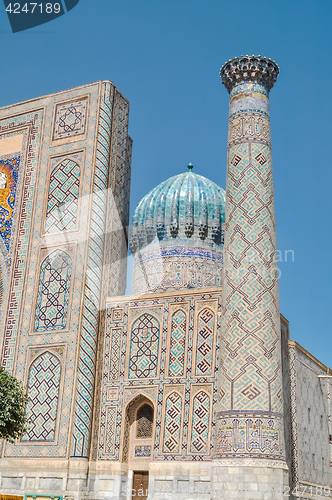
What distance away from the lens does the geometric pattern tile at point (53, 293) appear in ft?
30.7

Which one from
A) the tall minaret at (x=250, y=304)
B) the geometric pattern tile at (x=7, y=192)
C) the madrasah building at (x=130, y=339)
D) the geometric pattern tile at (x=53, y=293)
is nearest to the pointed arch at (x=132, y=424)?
the madrasah building at (x=130, y=339)

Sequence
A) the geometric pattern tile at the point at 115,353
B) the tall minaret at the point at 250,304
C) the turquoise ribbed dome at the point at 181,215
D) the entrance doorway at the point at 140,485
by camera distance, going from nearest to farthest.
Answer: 1. the tall minaret at the point at 250,304
2. the entrance doorway at the point at 140,485
3. the geometric pattern tile at the point at 115,353
4. the turquoise ribbed dome at the point at 181,215

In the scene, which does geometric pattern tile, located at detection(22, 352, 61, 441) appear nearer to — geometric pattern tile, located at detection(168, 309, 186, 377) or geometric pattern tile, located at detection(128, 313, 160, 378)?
geometric pattern tile, located at detection(128, 313, 160, 378)

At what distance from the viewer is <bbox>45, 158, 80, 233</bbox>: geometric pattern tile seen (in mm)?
9852

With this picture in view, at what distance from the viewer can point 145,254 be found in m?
11.8

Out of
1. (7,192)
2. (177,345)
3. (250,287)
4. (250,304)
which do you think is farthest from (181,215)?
(250,304)

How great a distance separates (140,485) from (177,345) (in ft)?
6.29

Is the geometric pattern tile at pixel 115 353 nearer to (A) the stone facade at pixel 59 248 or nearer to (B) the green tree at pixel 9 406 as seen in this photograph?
(A) the stone facade at pixel 59 248

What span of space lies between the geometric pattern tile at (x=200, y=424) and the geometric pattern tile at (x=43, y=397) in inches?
78.4

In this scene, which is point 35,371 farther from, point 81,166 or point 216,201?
point 216,201

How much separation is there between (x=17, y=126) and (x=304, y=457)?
7.11 meters

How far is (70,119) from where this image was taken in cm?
1046

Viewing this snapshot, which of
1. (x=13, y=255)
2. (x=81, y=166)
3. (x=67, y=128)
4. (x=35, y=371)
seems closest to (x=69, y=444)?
(x=35, y=371)

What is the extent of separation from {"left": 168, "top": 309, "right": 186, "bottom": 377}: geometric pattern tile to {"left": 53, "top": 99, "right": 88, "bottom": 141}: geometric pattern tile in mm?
3503
